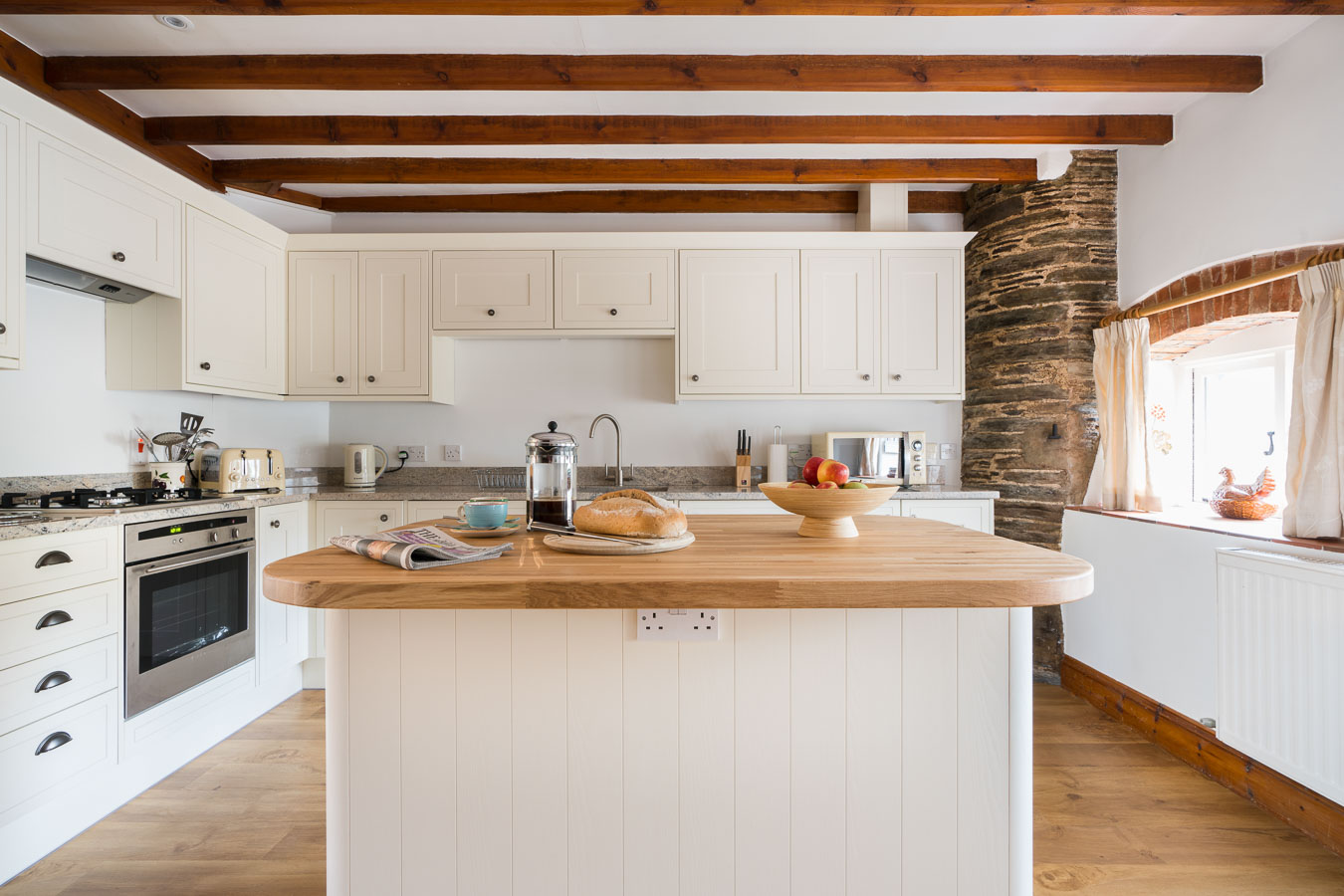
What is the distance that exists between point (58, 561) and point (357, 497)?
1.39 meters

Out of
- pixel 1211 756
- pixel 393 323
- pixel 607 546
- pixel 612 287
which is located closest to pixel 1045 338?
pixel 1211 756

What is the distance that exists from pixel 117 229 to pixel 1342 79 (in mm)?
4337

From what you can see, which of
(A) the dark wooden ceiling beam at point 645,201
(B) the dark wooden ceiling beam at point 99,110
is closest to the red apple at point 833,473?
(A) the dark wooden ceiling beam at point 645,201

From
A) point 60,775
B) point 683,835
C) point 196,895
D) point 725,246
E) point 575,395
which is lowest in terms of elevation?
point 196,895

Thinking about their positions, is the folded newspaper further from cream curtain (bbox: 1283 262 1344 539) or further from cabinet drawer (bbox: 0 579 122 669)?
cream curtain (bbox: 1283 262 1344 539)

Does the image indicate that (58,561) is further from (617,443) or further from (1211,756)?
(1211,756)

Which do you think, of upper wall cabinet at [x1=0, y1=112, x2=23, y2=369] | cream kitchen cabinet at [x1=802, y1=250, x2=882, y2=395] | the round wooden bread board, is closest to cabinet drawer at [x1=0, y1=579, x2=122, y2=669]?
upper wall cabinet at [x1=0, y1=112, x2=23, y2=369]

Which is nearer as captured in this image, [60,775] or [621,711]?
[621,711]

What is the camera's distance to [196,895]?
1.79 metres

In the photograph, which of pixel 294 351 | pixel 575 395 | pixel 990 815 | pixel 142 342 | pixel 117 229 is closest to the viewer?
pixel 990 815

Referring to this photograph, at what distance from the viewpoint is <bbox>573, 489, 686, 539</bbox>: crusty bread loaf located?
1.31 metres

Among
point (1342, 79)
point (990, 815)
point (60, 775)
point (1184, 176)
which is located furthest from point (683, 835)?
point (1184, 176)

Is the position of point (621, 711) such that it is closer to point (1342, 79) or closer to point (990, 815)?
point (990, 815)

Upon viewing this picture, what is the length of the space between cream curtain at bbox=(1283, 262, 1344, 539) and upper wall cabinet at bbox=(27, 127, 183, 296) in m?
4.19
